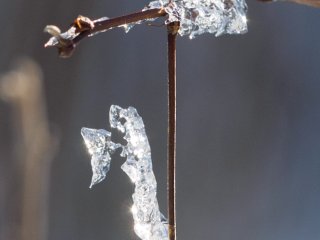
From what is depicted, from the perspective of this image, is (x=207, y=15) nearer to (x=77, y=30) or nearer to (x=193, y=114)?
(x=77, y=30)

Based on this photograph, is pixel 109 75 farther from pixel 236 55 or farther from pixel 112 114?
pixel 112 114

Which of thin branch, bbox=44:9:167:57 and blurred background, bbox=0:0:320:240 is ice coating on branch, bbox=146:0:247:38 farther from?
blurred background, bbox=0:0:320:240

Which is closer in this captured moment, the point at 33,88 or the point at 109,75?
the point at 33,88

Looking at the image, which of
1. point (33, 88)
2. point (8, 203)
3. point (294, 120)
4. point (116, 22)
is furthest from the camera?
point (294, 120)

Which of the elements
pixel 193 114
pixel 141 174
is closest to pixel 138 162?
pixel 141 174

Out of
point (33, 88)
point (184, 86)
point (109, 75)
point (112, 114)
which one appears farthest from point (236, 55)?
point (112, 114)

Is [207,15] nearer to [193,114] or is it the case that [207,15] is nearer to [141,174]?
[141,174]

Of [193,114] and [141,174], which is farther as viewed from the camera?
[193,114]
